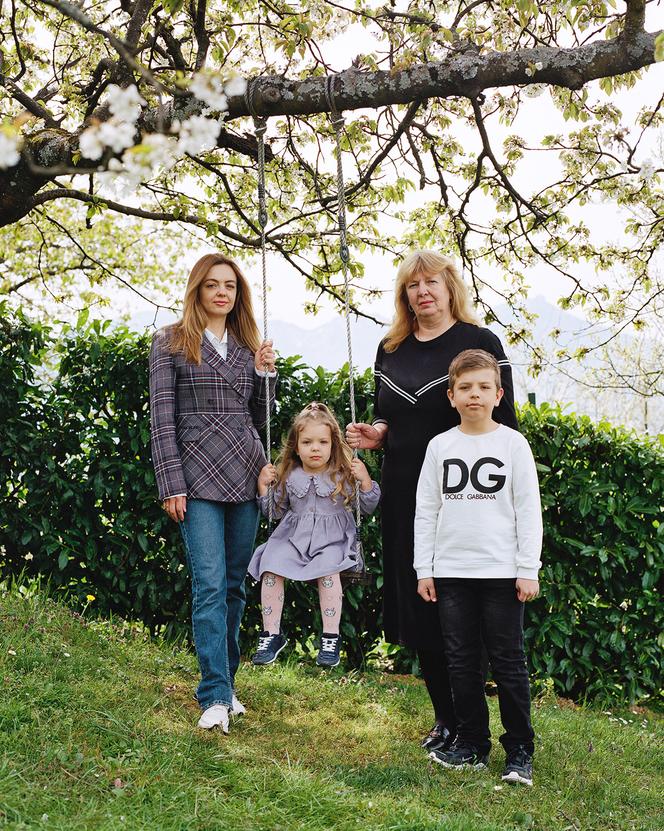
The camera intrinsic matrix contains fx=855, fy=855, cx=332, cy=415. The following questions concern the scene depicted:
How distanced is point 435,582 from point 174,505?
116cm

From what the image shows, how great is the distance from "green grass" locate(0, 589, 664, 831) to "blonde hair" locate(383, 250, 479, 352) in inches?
73.5

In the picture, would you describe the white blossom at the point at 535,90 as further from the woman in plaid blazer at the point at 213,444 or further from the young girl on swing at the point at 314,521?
the young girl on swing at the point at 314,521

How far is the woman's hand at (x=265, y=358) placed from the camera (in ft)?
12.8

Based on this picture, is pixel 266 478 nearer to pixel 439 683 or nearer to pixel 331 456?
pixel 331 456

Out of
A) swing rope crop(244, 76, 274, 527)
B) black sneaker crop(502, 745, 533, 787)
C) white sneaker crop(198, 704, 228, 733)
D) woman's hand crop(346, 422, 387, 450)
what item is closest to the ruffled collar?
swing rope crop(244, 76, 274, 527)

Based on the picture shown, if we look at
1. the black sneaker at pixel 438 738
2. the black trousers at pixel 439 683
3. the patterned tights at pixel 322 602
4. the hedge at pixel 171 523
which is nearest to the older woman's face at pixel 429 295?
the patterned tights at pixel 322 602

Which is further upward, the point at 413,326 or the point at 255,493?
the point at 413,326

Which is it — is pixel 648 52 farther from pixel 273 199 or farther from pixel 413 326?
pixel 273 199

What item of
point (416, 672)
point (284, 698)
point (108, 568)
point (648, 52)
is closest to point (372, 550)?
point (416, 672)

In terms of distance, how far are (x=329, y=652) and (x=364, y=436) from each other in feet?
3.28

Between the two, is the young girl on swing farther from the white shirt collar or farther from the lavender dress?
the white shirt collar

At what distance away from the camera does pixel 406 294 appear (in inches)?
153

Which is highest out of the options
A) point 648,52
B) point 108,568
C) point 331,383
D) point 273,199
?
point 273,199

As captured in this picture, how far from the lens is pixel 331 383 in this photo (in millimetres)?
5555
